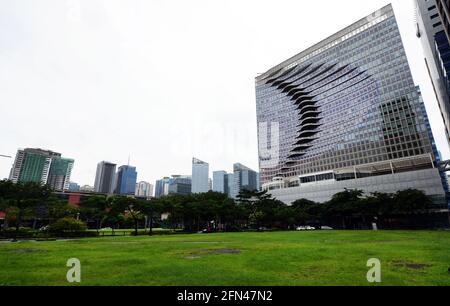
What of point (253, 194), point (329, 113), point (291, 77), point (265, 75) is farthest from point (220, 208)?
point (265, 75)

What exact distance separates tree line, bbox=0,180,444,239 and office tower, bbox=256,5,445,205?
20098 millimetres

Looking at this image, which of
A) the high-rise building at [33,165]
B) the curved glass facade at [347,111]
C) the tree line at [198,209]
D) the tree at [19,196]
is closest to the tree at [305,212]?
the tree line at [198,209]

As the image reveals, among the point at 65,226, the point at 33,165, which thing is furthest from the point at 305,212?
the point at 33,165

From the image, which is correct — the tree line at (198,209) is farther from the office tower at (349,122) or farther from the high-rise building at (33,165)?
the high-rise building at (33,165)

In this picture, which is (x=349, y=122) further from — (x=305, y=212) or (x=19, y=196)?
(x=19, y=196)

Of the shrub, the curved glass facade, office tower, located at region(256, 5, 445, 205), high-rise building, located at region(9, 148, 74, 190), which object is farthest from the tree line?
high-rise building, located at region(9, 148, 74, 190)

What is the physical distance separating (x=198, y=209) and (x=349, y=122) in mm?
84500

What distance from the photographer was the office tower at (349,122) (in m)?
90.5

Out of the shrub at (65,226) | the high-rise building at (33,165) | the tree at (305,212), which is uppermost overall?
the high-rise building at (33,165)

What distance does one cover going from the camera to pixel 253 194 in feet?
238

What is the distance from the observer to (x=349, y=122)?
11156 centimetres

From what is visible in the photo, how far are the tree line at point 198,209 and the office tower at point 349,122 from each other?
Answer: 20098mm
